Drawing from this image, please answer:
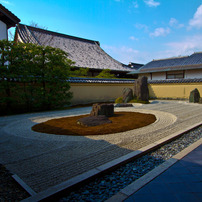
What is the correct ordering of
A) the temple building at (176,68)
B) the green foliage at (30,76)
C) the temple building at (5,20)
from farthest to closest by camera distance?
the temple building at (176,68) → the temple building at (5,20) → the green foliage at (30,76)

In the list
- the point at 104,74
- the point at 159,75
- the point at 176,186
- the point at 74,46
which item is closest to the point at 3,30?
the point at 104,74

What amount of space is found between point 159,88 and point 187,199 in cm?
1704

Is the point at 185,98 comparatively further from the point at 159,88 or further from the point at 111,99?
the point at 111,99

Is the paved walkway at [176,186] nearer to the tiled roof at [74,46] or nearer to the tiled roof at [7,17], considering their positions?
the tiled roof at [7,17]

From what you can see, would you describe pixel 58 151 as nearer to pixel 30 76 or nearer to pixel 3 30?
pixel 30 76

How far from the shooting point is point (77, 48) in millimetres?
22516

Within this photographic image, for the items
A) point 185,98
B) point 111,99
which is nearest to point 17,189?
point 111,99

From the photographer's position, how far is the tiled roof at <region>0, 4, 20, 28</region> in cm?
1103

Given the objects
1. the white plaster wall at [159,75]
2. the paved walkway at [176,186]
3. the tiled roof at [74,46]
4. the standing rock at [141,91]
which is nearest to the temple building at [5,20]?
the tiled roof at [74,46]

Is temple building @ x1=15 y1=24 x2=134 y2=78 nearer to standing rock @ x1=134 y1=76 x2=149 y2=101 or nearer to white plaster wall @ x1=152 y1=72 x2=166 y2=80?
white plaster wall @ x1=152 y1=72 x2=166 y2=80

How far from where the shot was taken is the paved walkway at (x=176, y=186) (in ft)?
7.43

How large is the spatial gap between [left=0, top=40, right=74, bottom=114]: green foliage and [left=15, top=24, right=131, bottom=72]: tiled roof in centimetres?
830

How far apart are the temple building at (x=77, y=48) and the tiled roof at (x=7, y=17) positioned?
5197 mm

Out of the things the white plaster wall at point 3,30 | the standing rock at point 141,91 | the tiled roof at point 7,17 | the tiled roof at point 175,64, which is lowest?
the standing rock at point 141,91
